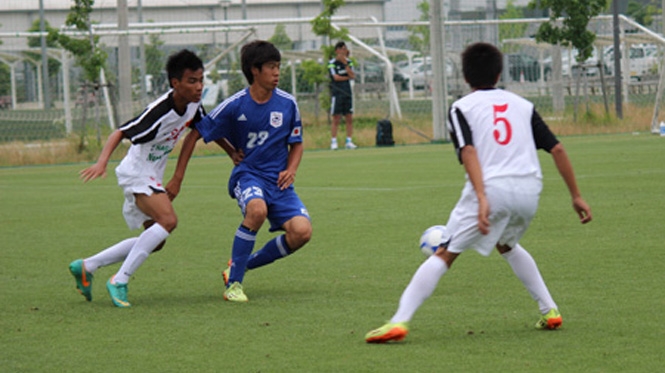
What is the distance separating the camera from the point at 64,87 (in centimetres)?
2570

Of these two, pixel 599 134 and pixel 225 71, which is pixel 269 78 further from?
pixel 225 71

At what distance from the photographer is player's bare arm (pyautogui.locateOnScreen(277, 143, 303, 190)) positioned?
748 cm

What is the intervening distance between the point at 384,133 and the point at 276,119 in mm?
16570

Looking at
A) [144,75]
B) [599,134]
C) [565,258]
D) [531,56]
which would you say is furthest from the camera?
[531,56]

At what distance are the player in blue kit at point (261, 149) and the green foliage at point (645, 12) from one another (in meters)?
38.2

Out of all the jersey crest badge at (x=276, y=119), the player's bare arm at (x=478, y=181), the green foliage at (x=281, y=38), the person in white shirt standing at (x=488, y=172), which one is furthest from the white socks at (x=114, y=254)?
the green foliage at (x=281, y=38)

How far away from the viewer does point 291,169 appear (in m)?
7.57

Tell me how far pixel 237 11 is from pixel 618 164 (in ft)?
113

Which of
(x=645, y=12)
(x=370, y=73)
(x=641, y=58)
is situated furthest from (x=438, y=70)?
(x=645, y=12)

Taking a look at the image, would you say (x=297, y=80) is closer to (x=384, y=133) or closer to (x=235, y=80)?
(x=235, y=80)

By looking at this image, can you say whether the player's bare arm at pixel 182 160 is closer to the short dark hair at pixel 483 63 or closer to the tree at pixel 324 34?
the short dark hair at pixel 483 63

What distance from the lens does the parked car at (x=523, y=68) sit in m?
31.3

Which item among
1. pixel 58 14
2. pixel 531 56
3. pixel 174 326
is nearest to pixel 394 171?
pixel 174 326

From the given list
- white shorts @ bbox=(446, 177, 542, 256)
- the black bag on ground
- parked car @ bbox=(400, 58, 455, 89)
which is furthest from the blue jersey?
parked car @ bbox=(400, 58, 455, 89)
